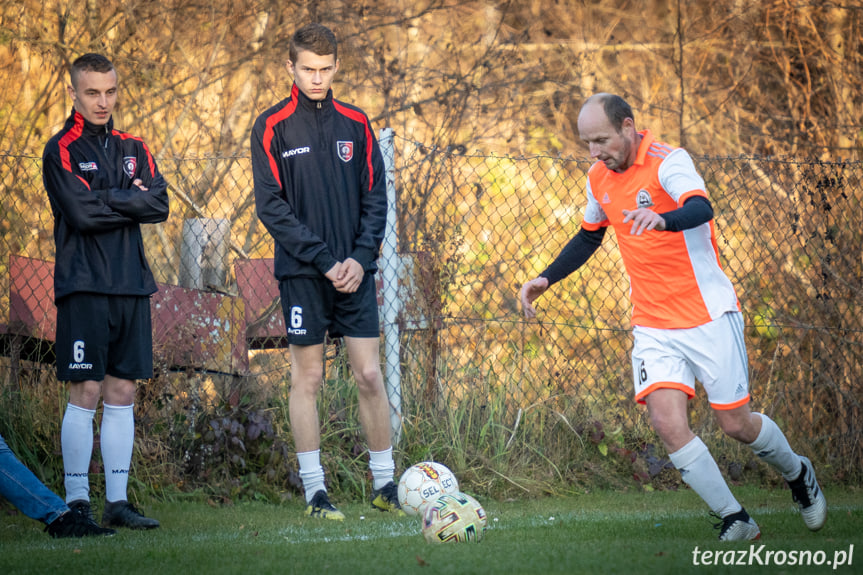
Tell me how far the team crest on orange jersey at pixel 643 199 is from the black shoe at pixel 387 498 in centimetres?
203

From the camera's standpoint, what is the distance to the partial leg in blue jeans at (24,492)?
12.9 feet

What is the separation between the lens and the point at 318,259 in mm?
4523

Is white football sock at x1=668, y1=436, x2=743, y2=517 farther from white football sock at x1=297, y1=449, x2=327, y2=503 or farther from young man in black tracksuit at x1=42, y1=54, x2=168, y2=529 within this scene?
young man in black tracksuit at x1=42, y1=54, x2=168, y2=529

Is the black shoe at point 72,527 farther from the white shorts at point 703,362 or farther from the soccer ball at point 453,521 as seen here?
the white shorts at point 703,362

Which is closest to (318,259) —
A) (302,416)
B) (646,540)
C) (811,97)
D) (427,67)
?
(302,416)

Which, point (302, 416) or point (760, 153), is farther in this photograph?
point (760, 153)

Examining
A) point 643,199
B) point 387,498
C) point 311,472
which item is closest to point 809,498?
point 643,199

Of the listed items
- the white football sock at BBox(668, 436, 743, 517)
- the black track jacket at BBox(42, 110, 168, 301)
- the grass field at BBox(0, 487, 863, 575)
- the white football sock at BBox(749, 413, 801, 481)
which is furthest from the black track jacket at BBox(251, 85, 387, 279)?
the white football sock at BBox(749, 413, 801, 481)

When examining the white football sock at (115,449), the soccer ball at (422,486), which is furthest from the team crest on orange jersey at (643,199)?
the white football sock at (115,449)

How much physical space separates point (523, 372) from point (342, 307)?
6.33 ft

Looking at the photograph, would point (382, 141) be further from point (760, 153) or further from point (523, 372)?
point (760, 153)

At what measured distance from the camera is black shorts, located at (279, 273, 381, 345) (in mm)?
4617

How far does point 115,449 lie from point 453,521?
1.80 metres

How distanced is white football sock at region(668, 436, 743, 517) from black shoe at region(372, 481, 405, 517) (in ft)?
5.48
